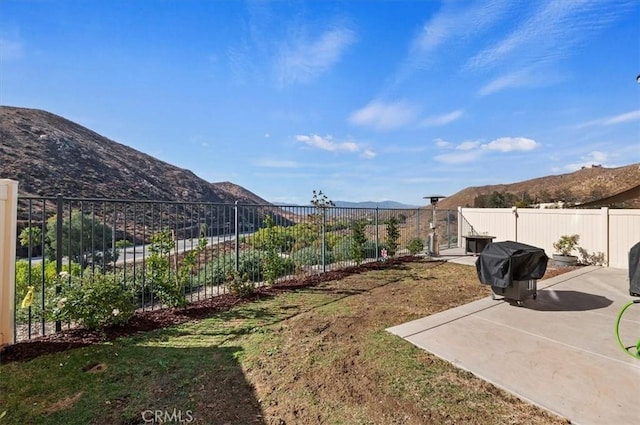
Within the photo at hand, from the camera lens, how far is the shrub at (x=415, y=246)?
10219mm

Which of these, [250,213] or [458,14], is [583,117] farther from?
[250,213]

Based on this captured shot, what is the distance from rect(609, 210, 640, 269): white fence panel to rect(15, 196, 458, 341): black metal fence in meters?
4.94

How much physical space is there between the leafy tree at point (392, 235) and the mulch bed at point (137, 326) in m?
3.60

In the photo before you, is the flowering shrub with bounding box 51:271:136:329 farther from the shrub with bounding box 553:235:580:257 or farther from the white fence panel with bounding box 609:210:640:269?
the white fence panel with bounding box 609:210:640:269

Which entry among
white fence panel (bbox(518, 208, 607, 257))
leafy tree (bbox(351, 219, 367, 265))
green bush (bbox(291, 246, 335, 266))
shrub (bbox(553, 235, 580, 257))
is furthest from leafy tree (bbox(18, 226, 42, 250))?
white fence panel (bbox(518, 208, 607, 257))

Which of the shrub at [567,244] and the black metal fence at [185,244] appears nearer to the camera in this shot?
the black metal fence at [185,244]

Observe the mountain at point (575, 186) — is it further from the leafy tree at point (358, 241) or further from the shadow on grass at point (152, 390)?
the shadow on grass at point (152, 390)

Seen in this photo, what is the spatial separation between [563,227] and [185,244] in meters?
11.3

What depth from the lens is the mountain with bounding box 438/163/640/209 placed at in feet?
76.2

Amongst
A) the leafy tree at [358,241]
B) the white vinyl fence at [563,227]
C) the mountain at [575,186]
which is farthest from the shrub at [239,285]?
the mountain at [575,186]

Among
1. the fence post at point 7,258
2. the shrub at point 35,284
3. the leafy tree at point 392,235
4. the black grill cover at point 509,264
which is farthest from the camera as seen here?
the leafy tree at point 392,235

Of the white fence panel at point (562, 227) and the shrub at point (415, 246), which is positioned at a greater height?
the white fence panel at point (562, 227)

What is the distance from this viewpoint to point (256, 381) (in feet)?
8.59

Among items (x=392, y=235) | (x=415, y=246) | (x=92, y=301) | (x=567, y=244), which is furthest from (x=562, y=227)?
(x=92, y=301)
